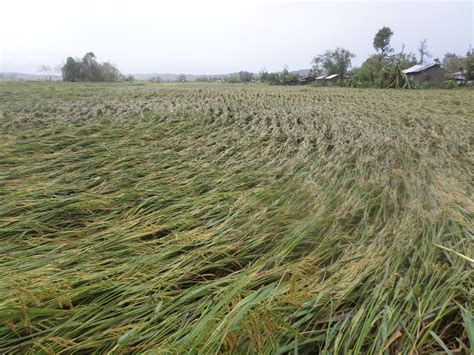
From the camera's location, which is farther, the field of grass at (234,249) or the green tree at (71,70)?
the green tree at (71,70)

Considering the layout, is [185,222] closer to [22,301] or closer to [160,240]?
[160,240]

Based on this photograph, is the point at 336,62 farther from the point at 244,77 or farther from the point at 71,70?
the point at 71,70

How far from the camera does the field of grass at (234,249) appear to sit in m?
1.26

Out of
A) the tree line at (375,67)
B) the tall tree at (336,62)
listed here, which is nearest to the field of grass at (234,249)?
the tree line at (375,67)

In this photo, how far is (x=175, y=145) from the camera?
4422 millimetres

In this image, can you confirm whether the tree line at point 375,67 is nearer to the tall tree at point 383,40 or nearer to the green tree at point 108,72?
the tall tree at point 383,40

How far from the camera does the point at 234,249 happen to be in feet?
6.30

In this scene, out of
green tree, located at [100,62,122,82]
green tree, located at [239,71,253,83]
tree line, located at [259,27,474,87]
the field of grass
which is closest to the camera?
the field of grass

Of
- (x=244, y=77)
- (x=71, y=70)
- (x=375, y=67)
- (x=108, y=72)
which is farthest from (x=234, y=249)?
(x=244, y=77)

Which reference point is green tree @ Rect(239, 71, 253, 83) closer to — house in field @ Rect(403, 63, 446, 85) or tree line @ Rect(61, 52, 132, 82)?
tree line @ Rect(61, 52, 132, 82)

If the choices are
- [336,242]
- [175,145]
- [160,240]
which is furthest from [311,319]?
[175,145]

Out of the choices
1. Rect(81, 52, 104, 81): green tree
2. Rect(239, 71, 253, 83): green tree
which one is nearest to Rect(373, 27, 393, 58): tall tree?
Rect(239, 71, 253, 83): green tree

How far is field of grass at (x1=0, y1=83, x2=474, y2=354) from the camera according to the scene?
49.8 inches

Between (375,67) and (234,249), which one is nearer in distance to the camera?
(234,249)
